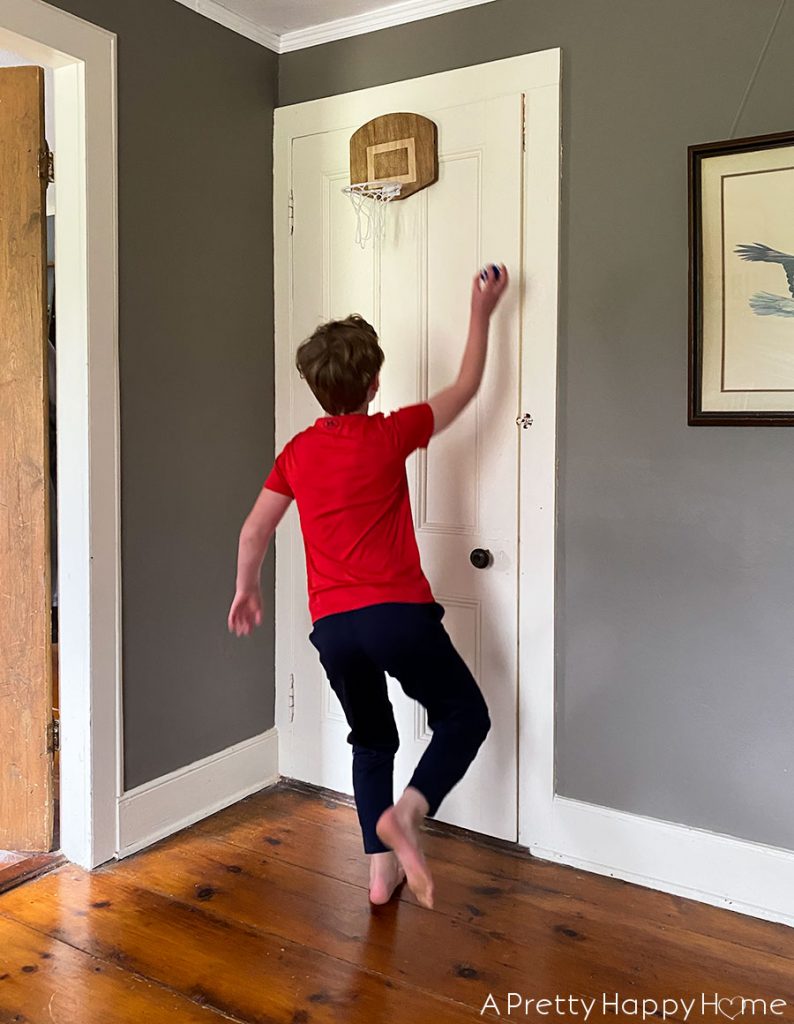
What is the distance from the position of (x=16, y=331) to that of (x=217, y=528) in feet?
2.75

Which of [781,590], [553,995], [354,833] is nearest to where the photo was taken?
[553,995]

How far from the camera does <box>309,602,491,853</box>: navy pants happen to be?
7.11 ft

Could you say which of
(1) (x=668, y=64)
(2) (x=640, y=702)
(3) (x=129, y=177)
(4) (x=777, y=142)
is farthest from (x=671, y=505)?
(3) (x=129, y=177)

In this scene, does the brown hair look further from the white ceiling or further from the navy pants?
the white ceiling

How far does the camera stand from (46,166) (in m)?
2.62

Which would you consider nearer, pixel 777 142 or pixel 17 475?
pixel 777 142

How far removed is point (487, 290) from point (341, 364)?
47 centimetres

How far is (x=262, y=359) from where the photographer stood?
126 inches

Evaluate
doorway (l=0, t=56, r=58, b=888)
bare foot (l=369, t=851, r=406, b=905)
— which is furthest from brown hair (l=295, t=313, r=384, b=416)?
bare foot (l=369, t=851, r=406, b=905)

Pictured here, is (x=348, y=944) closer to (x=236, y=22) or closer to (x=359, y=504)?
(x=359, y=504)

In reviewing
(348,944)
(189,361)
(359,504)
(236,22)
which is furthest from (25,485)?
(236,22)

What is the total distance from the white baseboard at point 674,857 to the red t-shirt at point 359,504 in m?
0.93

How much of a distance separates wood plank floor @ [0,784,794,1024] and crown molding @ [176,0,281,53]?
2.49 metres

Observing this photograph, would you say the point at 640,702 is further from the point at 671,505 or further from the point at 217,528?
the point at 217,528
